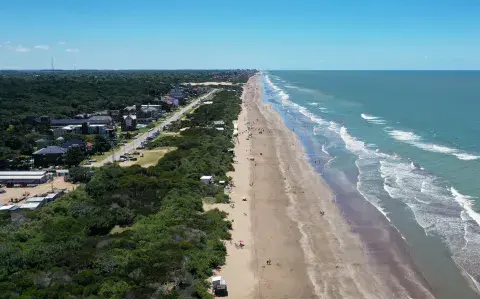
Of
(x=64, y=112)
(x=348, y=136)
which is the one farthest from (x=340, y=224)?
(x=64, y=112)

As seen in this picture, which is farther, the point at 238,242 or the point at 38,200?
the point at 38,200

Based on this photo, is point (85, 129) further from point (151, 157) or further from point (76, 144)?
point (151, 157)

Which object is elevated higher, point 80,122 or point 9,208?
point 80,122

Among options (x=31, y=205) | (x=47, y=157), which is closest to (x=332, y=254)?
(x=31, y=205)

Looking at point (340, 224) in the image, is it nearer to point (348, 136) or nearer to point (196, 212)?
point (196, 212)

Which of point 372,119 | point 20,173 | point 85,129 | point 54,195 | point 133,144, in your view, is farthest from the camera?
point 372,119

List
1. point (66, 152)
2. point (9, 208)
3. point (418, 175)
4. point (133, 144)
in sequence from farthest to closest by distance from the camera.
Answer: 1. point (133, 144)
2. point (66, 152)
3. point (418, 175)
4. point (9, 208)
